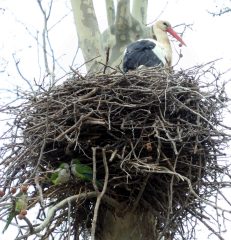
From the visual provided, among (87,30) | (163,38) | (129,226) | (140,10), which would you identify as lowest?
(129,226)

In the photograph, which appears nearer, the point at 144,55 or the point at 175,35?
the point at 144,55

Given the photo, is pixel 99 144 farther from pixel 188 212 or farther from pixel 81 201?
pixel 188 212

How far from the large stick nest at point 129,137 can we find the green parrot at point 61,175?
0.34 feet

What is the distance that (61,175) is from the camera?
3.49m

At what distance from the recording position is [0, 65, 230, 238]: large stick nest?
3512 millimetres

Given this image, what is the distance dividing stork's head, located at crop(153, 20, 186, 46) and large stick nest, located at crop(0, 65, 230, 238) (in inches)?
70.9

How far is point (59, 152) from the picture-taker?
148 inches

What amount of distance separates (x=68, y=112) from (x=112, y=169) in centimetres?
41

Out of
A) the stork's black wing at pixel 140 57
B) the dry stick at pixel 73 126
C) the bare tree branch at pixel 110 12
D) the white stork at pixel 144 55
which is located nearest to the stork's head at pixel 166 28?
the bare tree branch at pixel 110 12

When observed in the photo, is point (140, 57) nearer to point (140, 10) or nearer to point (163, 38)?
point (163, 38)

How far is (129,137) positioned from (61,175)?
441mm

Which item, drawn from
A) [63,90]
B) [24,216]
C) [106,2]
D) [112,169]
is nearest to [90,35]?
[106,2]

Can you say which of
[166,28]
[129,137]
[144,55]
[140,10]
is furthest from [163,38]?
[129,137]

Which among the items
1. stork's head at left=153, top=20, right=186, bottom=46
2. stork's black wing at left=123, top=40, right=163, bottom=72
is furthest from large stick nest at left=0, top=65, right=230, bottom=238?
stork's head at left=153, top=20, right=186, bottom=46
